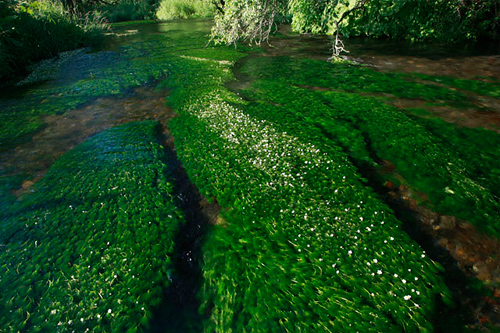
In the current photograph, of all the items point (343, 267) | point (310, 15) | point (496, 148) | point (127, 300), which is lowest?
point (127, 300)

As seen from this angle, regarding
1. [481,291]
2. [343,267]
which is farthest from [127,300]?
[481,291]

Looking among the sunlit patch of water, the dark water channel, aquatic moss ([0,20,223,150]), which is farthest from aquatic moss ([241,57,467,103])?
the sunlit patch of water

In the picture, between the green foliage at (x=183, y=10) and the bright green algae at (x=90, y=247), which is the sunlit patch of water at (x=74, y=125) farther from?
the green foliage at (x=183, y=10)

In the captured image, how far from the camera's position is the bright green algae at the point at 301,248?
447 centimetres

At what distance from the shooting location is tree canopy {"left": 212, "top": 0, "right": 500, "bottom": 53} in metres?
17.1

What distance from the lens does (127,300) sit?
4883 mm

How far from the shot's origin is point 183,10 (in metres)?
48.9

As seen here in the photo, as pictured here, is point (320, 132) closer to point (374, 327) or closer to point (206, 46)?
point (374, 327)

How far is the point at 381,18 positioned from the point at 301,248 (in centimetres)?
2352

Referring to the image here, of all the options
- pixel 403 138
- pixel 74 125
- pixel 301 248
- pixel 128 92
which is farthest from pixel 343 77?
pixel 74 125

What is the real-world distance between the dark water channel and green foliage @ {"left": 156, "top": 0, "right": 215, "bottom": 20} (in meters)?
28.1

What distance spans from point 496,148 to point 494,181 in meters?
1.83

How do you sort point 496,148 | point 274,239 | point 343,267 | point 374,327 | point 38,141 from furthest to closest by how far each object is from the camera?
point 38,141 < point 496,148 < point 274,239 < point 343,267 < point 374,327

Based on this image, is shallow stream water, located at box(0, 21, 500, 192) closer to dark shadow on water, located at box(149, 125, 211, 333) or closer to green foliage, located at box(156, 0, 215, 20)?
dark shadow on water, located at box(149, 125, 211, 333)
